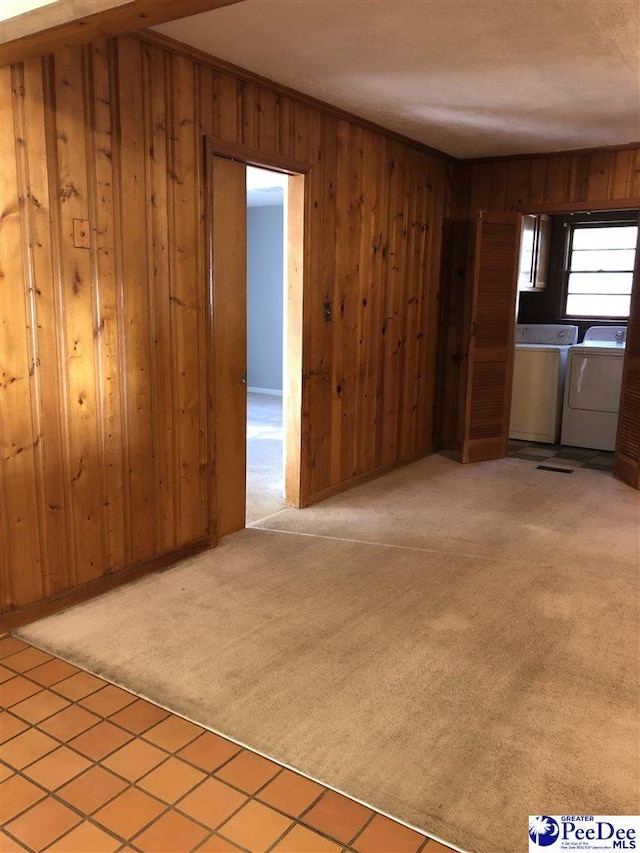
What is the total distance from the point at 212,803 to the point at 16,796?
0.53 metres

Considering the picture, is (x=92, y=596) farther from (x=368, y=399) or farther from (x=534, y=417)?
(x=534, y=417)

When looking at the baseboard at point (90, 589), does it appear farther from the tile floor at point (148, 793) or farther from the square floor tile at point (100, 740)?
the square floor tile at point (100, 740)

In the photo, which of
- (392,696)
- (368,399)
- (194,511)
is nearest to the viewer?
(392,696)

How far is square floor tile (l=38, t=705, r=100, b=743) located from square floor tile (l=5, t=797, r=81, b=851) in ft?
0.94

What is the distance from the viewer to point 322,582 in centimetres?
326

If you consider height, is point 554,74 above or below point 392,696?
above

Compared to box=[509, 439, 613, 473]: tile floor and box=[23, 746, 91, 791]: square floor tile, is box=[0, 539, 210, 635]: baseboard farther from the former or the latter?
box=[509, 439, 613, 473]: tile floor

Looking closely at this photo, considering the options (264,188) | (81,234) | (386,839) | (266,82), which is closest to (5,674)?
(386,839)

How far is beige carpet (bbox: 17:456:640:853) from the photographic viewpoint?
77.5 inches

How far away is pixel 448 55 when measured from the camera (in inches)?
127

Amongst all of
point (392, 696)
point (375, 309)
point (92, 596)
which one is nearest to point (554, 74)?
point (375, 309)

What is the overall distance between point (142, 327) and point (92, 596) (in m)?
1.21

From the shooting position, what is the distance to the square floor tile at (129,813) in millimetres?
1759

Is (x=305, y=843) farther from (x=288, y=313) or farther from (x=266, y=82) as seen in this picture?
(x=266, y=82)
